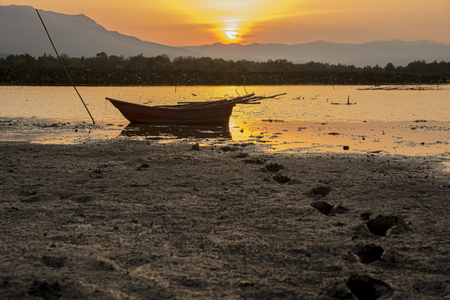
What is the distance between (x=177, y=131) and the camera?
2097 centimetres

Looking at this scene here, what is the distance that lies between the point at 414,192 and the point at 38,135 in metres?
14.7

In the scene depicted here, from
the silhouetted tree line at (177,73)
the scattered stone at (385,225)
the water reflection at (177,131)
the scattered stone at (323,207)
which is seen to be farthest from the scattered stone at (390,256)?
the silhouetted tree line at (177,73)

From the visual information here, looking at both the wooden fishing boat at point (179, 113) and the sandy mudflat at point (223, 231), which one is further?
the wooden fishing boat at point (179, 113)

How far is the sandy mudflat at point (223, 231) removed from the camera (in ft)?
15.6

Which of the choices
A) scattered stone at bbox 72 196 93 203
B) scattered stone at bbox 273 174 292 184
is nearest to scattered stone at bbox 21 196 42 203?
scattered stone at bbox 72 196 93 203

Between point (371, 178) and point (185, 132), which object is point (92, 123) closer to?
point (185, 132)

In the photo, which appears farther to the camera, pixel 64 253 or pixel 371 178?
pixel 371 178

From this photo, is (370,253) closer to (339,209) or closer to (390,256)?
(390,256)

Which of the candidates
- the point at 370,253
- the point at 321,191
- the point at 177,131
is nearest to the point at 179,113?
the point at 177,131

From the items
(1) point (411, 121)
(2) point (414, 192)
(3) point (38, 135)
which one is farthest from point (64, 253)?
(1) point (411, 121)

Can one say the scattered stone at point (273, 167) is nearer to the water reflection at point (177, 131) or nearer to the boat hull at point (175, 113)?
the water reflection at point (177, 131)

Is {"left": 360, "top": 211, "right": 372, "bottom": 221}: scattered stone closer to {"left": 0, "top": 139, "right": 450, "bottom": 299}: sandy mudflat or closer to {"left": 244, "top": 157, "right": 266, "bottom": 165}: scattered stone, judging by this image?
{"left": 0, "top": 139, "right": 450, "bottom": 299}: sandy mudflat

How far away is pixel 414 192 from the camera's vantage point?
870cm

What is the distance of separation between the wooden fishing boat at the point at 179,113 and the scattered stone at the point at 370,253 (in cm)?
1722
